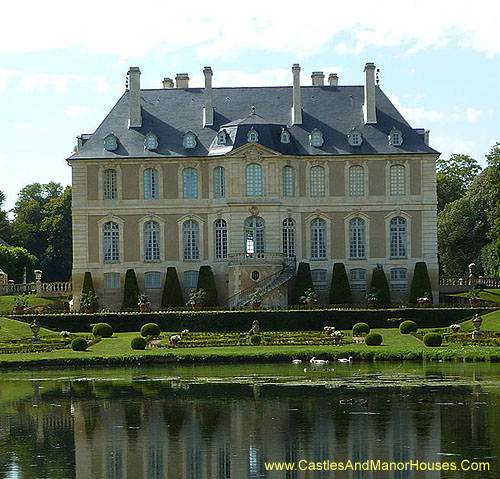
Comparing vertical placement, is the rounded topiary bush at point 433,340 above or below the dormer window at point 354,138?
below

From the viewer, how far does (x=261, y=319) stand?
54094mm

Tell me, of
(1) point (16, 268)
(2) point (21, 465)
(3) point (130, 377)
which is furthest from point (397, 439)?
(1) point (16, 268)

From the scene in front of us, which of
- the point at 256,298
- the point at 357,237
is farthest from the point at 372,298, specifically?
the point at 256,298

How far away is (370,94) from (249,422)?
38.7 m

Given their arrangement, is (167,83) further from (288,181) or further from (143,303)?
(143,303)

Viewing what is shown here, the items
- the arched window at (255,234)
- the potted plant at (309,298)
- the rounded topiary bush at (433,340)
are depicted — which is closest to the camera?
the rounded topiary bush at (433,340)

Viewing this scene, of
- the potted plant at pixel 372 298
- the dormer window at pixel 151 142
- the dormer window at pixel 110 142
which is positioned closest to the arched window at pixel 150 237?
the dormer window at pixel 151 142

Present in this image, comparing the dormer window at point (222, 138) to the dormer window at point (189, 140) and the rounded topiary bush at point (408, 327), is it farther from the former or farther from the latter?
the rounded topiary bush at point (408, 327)

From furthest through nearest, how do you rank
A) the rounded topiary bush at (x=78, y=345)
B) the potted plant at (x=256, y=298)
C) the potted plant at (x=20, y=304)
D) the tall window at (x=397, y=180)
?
1. the tall window at (x=397, y=180)
2. the potted plant at (x=256, y=298)
3. the potted plant at (x=20, y=304)
4. the rounded topiary bush at (x=78, y=345)

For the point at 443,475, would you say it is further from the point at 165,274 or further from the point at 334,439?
the point at 165,274

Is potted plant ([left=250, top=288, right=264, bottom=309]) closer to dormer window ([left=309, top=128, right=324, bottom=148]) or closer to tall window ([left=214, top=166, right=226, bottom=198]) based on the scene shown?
tall window ([left=214, top=166, right=226, bottom=198])

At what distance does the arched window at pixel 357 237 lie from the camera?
2514 inches

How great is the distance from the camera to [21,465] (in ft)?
79.2

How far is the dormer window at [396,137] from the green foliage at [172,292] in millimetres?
12215
